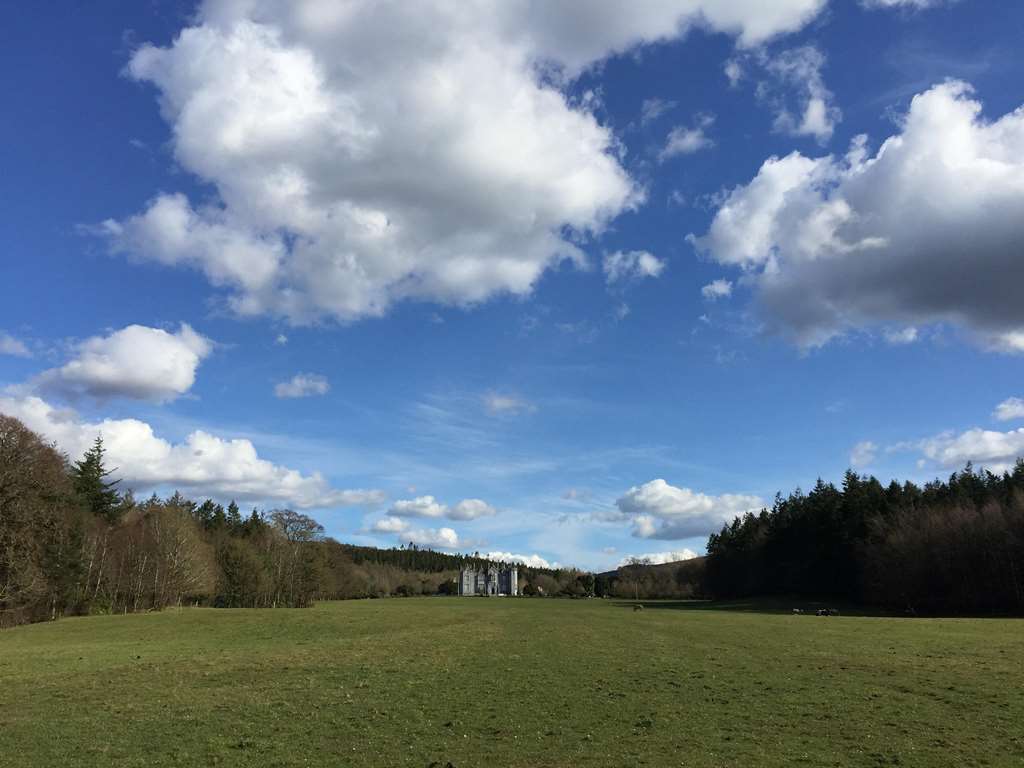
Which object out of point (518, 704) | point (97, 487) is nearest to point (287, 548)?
point (97, 487)

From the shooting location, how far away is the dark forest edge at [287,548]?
59594 millimetres

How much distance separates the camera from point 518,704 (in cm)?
2017

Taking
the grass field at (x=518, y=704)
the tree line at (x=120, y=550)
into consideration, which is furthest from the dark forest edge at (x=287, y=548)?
the grass field at (x=518, y=704)

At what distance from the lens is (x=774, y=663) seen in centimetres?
3022

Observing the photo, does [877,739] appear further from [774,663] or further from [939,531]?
[939,531]

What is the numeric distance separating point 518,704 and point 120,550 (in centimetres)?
8258

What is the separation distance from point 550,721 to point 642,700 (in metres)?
4.43

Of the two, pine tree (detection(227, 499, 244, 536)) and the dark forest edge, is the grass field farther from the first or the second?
pine tree (detection(227, 499, 244, 536))

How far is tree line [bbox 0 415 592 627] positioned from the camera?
55.6 metres

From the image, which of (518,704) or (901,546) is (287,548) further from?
(518,704)

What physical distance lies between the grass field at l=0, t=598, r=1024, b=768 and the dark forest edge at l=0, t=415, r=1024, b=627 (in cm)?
2609

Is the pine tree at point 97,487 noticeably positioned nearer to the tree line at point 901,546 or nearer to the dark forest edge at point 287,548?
the dark forest edge at point 287,548

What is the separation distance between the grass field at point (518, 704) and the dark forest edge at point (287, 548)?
26093 mm

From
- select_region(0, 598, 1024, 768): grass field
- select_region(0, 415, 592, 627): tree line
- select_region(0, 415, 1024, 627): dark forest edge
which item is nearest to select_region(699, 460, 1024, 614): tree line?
select_region(0, 415, 1024, 627): dark forest edge
